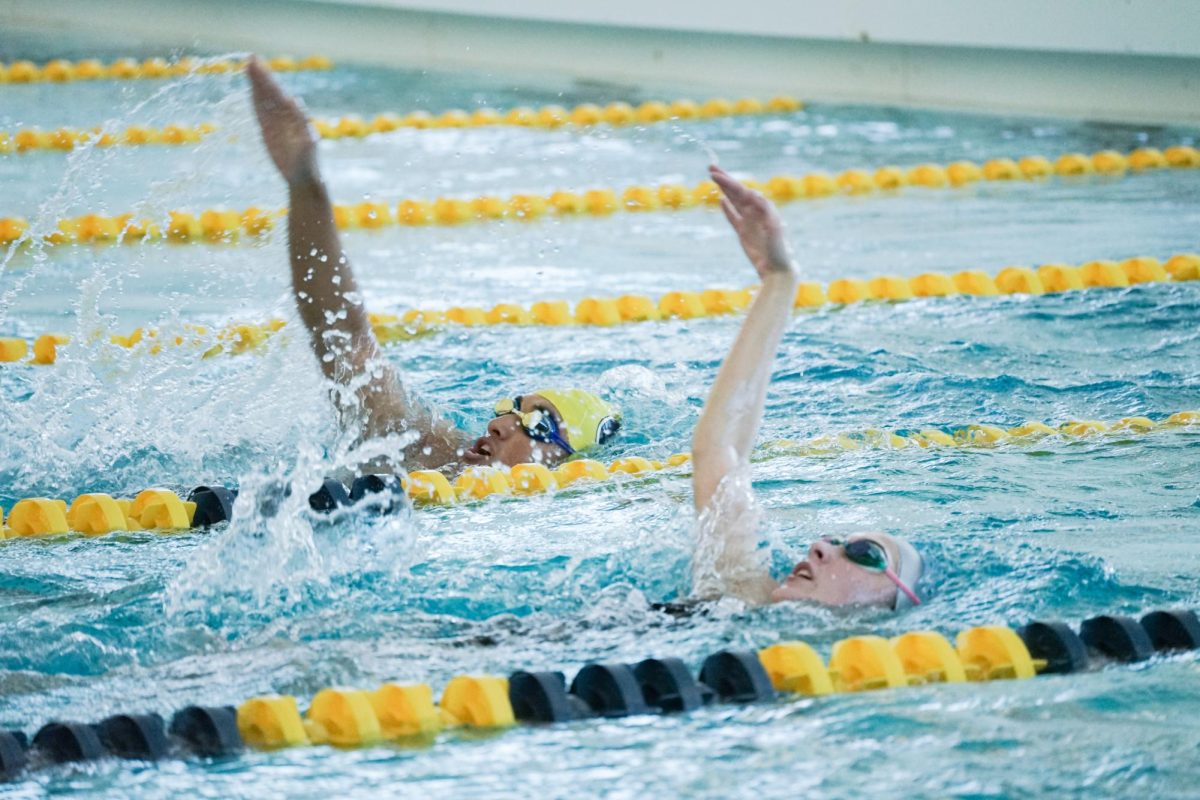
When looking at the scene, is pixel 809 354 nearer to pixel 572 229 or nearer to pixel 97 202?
pixel 572 229

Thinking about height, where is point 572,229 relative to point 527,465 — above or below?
above

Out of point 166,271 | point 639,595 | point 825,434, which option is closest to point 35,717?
point 639,595

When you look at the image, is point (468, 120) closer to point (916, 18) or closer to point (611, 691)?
point (916, 18)

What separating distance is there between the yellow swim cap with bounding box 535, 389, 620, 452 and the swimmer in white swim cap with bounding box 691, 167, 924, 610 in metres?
1.16

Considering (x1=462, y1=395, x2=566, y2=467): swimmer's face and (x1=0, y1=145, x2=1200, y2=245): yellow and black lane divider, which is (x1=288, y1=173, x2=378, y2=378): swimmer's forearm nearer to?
(x1=462, y1=395, x2=566, y2=467): swimmer's face

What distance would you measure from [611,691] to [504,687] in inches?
7.6

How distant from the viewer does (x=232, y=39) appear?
38.7 feet

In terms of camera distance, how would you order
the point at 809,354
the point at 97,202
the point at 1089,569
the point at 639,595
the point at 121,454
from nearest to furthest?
1. the point at 639,595
2. the point at 1089,569
3. the point at 121,454
4. the point at 809,354
5. the point at 97,202

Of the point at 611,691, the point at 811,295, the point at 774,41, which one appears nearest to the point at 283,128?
the point at 611,691

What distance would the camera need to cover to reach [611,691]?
2.74 m

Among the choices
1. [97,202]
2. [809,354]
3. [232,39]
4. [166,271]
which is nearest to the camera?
[809,354]

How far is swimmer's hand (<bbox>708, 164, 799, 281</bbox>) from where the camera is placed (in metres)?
2.96

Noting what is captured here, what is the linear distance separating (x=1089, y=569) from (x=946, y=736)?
38.6 inches

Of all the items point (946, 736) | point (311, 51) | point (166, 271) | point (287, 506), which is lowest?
point (946, 736)
